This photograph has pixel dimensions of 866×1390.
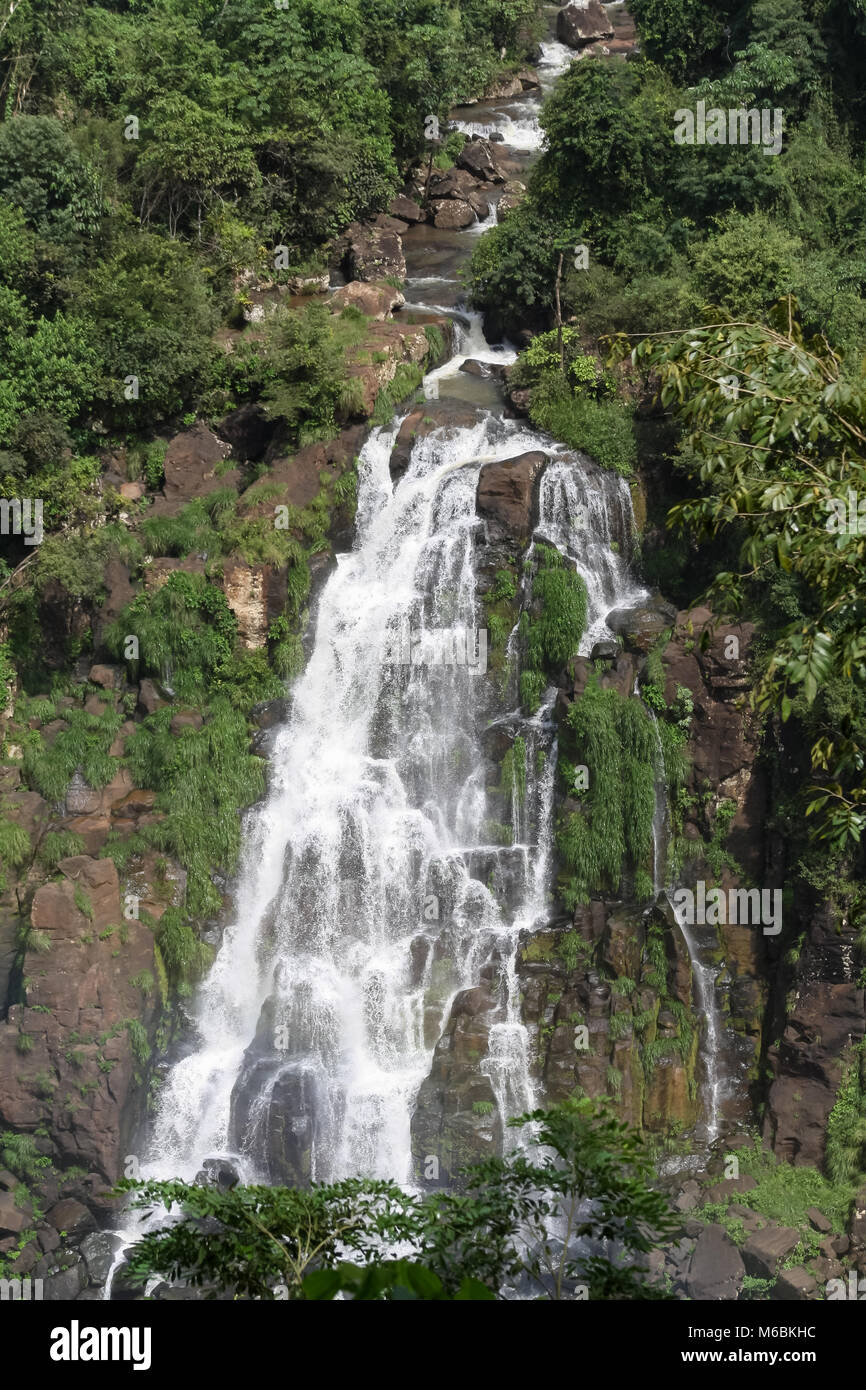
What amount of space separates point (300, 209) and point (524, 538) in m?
11.4

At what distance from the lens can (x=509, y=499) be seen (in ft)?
75.1

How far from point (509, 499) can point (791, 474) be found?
542 inches

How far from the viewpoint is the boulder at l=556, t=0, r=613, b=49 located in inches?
1526

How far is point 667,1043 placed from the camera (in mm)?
19641

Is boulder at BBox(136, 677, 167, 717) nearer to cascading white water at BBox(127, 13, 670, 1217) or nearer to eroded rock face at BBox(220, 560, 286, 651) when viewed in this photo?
eroded rock face at BBox(220, 560, 286, 651)

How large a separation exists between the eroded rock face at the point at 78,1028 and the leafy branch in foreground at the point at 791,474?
12796mm

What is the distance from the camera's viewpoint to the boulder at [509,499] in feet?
74.9

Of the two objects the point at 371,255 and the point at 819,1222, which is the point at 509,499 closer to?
the point at 371,255

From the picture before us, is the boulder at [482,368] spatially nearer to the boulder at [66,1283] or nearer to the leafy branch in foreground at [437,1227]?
the boulder at [66,1283]

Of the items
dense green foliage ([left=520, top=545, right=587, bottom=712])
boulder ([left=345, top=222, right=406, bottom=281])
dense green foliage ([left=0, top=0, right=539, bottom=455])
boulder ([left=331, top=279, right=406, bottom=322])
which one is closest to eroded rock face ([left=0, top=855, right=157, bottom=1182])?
dense green foliage ([left=520, top=545, right=587, bottom=712])

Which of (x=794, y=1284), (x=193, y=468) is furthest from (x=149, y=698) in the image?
(x=794, y=1284)

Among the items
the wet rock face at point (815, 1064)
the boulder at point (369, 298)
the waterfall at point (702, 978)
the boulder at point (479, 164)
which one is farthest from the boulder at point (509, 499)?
the boulder at point (479, 164)

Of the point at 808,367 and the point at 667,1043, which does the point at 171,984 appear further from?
the point at 808,367
